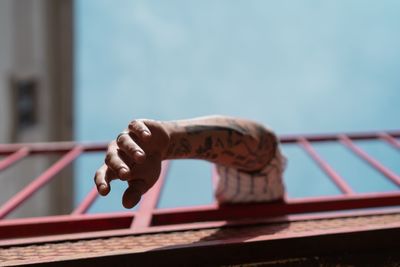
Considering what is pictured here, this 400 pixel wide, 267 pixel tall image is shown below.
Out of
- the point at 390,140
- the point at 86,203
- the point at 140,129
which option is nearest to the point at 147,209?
the point at 86,203

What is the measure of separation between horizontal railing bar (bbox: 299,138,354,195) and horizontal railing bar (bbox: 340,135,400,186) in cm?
25

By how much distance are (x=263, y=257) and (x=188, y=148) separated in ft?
1.97

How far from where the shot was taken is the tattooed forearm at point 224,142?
6.68ft

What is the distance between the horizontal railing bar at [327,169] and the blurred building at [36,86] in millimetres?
5427

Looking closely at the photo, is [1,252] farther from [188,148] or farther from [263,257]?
[263,257]

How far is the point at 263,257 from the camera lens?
1.61 m

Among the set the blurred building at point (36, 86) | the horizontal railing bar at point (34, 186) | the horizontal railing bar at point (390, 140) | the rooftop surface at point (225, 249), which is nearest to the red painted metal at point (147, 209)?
the rooftop surface at point (225, 249)

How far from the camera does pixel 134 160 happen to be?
161cm

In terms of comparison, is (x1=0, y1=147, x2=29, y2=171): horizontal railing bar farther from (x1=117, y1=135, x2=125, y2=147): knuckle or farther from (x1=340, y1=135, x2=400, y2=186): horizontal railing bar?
(x1=340, y1=135, x2=400, y2=186): horizontal railing bar

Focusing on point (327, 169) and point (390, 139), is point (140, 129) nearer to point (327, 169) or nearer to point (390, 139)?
point (327, 169)

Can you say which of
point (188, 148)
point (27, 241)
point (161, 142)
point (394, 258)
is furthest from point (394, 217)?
point (27, 241)

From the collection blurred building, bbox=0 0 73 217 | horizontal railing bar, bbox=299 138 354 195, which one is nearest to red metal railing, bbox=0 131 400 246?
horizontal railing bar, bbox=299 138 354 195

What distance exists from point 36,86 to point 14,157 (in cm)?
570

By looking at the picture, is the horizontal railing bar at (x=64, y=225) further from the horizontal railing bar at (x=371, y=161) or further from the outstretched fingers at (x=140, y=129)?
the horizontal railing bar at (x=371, y=161)
